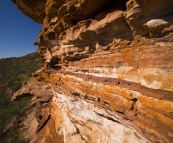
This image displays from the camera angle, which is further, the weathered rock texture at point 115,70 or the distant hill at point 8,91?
the distant hill at point 8,91

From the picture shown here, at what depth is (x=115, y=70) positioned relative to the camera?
149 inches

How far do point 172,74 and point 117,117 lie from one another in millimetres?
1775

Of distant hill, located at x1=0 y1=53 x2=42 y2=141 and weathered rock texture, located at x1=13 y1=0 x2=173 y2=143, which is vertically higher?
weathered rock texture, located at x1=13 y1=0 x2=173 y2=143

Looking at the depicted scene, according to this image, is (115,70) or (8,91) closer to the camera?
(115,70)

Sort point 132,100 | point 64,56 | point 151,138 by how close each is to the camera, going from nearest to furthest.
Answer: point 151,138 < point 132,100 < point 64,56

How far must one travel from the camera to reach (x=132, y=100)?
10.1 ft

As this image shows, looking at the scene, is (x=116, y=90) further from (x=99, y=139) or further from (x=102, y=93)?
(x=99, y=139)

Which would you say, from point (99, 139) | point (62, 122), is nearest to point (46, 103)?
point (62, 122)

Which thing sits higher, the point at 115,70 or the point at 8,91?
the point at 115,70

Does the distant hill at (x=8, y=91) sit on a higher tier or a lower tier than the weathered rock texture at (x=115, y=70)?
lower

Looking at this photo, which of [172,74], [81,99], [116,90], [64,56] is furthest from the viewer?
[64,56]

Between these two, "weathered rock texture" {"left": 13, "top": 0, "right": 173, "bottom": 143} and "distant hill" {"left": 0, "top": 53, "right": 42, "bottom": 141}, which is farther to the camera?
"distant hill" {"left": 0, "top": 53, "right": 42, "bottom": 141}

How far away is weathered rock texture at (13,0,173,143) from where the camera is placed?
2590 millimetres

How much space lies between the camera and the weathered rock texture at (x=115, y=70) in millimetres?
2590
